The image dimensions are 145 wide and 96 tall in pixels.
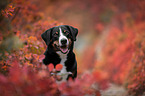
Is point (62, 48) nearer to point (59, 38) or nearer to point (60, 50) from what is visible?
point (60, 50)

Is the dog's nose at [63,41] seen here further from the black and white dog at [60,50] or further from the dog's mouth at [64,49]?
the dog's mouth at [64,49]

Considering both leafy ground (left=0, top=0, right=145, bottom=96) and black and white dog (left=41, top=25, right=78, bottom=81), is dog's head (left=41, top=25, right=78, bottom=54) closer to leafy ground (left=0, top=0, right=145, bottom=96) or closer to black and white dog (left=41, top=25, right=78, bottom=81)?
black and white dog (left=41, top=25, right=78, bottom=81)

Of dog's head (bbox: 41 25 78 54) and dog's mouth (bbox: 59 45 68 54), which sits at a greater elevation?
dog's head (bbox: 41 25 78 54)

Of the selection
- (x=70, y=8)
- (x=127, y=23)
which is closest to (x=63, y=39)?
(x=127, y=23)

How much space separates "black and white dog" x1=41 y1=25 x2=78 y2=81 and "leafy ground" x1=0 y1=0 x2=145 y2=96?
13.1 inches

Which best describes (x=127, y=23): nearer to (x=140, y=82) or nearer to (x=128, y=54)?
(x=128, y=54)

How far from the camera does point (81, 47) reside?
1493 cm

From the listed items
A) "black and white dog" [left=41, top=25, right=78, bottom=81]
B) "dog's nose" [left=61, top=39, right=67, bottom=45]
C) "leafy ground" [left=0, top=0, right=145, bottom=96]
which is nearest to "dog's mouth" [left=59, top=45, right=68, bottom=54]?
"black and white dog" [left=41, top=25, right=78, bottom=81]

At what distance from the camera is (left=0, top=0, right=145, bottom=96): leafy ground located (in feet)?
7.15

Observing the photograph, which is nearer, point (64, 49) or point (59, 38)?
point (59, 38)

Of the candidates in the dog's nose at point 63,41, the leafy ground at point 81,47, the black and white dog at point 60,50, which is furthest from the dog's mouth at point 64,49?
the leafy ground at point 81,47

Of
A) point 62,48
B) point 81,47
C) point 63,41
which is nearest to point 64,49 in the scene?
point 62,48

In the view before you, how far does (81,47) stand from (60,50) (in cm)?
1128

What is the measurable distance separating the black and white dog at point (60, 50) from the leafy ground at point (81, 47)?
332 mm
